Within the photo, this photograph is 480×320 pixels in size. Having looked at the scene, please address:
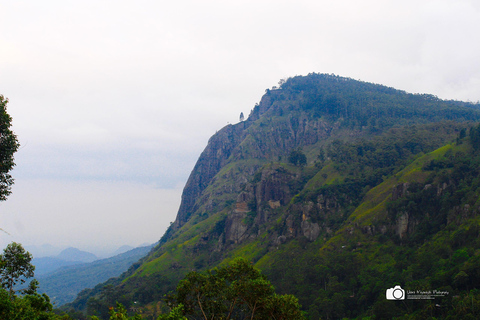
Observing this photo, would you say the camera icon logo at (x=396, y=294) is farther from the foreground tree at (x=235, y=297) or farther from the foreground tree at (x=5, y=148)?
the foreground tree at (x=5, y=148)

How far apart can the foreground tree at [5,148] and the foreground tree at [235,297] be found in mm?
18164

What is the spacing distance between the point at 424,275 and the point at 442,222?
24953 millimetres

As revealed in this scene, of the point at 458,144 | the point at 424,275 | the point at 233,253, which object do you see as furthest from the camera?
the point at 233,253

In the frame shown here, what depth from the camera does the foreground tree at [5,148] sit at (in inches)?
1030

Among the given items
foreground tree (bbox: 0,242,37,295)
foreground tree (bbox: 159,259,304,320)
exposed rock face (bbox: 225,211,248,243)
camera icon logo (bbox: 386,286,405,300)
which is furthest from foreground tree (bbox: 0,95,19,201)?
exposed rock face (bbox: 225,211,248,243)

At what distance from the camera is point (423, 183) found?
9950 centimetres

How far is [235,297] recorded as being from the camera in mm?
28062

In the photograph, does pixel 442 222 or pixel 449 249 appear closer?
pixel 449 249

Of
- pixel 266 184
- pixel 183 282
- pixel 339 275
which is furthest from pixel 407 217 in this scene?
pixel 183 282

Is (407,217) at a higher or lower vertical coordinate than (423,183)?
lower

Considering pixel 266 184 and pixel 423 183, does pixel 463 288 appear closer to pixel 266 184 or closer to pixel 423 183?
pixel 423 183

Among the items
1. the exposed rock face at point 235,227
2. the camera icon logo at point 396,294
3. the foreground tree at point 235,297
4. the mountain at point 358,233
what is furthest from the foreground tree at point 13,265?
the exposed rock face at point 235,227

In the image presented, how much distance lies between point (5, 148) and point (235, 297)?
24.4 m

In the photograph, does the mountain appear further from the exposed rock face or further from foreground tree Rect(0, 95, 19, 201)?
foreground tree Rect(0, 95, 19, 201)
